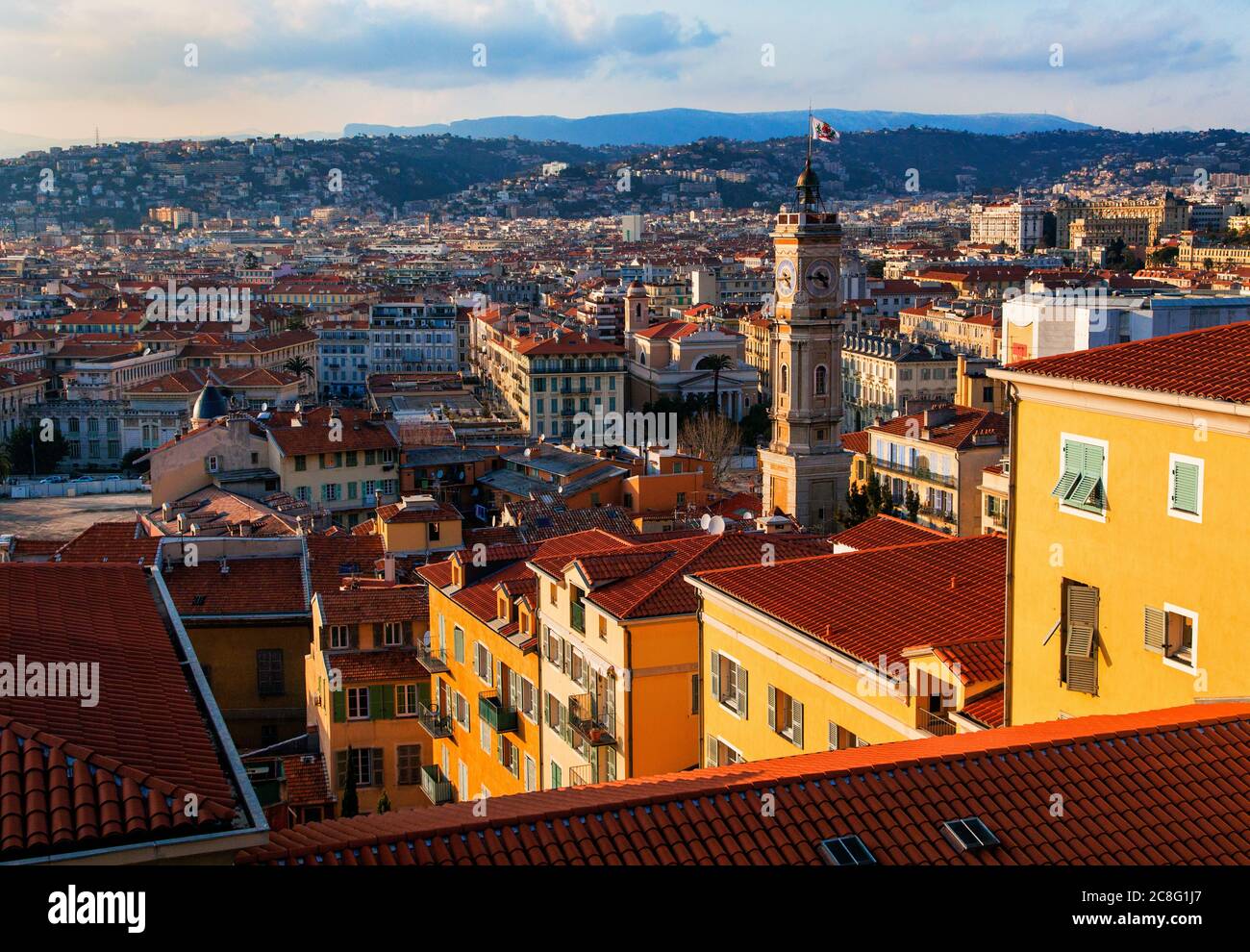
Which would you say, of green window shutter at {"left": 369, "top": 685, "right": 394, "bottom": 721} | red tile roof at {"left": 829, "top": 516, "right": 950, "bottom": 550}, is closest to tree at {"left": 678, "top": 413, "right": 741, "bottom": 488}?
green window shutter at {"left": 369, "top": 685, "right": 394, "bottom": 721}

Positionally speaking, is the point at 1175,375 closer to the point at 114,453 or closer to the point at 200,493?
the point at 200,493

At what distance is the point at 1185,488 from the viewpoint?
8547 millimetres

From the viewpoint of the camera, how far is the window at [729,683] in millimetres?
12891

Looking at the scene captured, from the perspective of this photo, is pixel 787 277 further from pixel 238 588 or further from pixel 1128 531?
pixel 1128 531

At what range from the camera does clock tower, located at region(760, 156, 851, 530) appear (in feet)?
128

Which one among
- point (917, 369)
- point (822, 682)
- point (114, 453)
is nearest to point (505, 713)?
point (822, 682)

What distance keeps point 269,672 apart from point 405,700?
3366 mm

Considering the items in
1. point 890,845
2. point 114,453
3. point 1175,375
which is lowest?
point 114,453

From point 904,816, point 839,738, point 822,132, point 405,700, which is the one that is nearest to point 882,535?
point 839,738

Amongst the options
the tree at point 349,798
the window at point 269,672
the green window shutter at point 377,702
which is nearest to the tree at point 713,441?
the window at point 269,672

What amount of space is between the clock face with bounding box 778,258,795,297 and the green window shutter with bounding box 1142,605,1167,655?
102 feet

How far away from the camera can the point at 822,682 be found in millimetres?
11508
